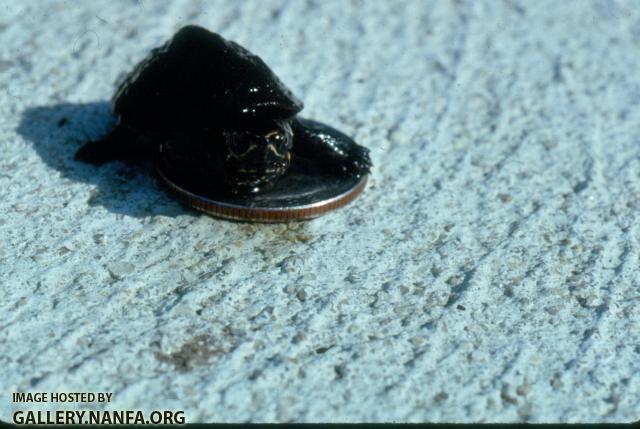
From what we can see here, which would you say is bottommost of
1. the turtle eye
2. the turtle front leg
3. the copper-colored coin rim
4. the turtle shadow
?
the turtle shadow

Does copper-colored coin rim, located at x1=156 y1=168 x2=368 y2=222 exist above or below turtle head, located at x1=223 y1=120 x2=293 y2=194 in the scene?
below

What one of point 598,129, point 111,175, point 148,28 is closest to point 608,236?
point 598,129

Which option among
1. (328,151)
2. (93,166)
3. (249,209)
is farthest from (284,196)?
(93,166)

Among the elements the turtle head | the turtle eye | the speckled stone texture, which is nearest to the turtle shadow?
the speckled stone texture

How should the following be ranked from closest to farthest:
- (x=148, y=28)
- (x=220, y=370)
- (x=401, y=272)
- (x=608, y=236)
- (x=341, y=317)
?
(x=220, y=370), (x=341, y=317), (x=401, y=272), (x=608, y=236), (x=148, y=28)

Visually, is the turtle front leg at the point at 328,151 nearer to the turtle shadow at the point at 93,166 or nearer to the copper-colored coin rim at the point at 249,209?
the copper-colored coin rim at the point at 249,209

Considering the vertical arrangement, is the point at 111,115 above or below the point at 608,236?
below

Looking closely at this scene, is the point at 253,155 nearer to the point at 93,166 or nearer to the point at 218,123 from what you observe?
the point at 218,123

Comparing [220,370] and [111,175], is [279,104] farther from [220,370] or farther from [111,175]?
[220,370]

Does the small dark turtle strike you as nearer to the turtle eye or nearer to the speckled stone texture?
the turtle eye
